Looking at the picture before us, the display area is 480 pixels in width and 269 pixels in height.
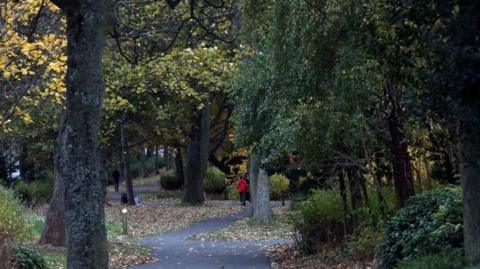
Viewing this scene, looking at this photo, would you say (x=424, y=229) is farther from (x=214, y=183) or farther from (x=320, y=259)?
(x=214, y=183)

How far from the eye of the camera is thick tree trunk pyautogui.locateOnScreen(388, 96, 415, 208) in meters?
13.2

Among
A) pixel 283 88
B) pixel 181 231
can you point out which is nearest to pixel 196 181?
pixel 181 231

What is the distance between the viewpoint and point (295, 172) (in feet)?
59.7

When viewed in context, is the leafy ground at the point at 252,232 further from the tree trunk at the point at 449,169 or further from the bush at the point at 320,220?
the tree trunk at the point at 449,169

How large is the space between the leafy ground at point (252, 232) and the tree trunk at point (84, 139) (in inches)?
624

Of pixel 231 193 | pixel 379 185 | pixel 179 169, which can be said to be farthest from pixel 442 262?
pixel 179 169

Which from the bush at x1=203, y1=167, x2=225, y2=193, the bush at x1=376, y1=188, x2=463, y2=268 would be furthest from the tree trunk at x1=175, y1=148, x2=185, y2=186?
the bush at x1=376, y1=188, x2=463, y2=268

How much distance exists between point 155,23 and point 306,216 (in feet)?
25.4

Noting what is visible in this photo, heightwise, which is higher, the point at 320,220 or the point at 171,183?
the point at 171,183

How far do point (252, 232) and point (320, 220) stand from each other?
7832 mm

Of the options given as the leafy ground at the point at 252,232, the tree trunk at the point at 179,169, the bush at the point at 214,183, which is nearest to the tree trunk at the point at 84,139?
the leafy ground at the point at 252,232

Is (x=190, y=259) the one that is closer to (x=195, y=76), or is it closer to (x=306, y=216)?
(x=306, y=216)

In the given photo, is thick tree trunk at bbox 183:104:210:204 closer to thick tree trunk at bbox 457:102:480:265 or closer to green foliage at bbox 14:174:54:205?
green foliage at bbox 14:174:54:205

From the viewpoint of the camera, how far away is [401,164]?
1339cm
